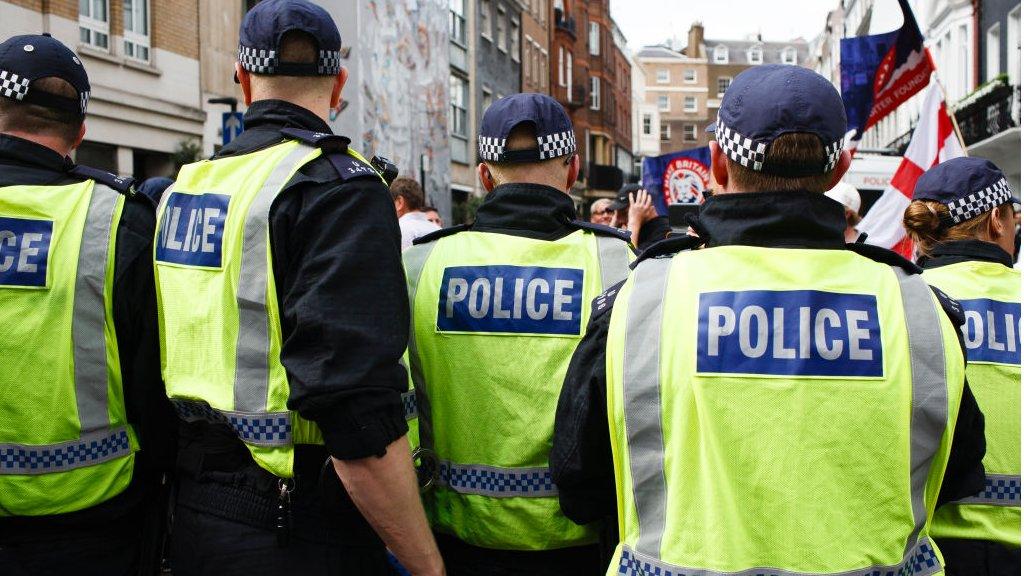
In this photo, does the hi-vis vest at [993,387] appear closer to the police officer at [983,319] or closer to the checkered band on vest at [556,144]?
the police officer at [983,319]

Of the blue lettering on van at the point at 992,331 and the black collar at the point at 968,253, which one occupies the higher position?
the black collar at the point at 968,253

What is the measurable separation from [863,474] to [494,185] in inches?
61.8

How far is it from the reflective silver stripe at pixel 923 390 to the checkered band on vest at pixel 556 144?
1.28m

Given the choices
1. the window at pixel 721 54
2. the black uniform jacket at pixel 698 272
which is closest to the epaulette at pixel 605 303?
the black uniform jacket at pixel 698 272

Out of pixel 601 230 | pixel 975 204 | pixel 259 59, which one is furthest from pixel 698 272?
pixel 975 204

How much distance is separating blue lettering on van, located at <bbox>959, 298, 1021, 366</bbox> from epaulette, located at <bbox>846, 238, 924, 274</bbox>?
3.10ft

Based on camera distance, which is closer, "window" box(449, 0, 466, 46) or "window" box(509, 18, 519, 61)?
"window" box(449, 0, 466, 46)

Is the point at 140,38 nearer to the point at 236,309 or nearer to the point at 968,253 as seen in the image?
the point at 236,309

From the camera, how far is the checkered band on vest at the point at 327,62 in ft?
7.87

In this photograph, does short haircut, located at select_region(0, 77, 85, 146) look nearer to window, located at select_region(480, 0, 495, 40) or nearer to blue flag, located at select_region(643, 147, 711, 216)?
blue flag, located at select_region(643, 147, 711, 216)

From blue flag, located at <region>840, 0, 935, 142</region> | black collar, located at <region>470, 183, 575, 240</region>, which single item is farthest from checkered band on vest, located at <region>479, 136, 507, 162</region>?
blue flag, located at <region>840, 0, 935, 142</region>

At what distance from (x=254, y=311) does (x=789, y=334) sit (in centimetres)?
118

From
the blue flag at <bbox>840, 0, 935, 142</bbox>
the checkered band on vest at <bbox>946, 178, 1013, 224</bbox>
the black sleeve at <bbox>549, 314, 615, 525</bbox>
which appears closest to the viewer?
the black sleeve at <bbox>549, 314, 615, 525</bbox>

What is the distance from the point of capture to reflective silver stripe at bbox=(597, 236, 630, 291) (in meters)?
2.73
